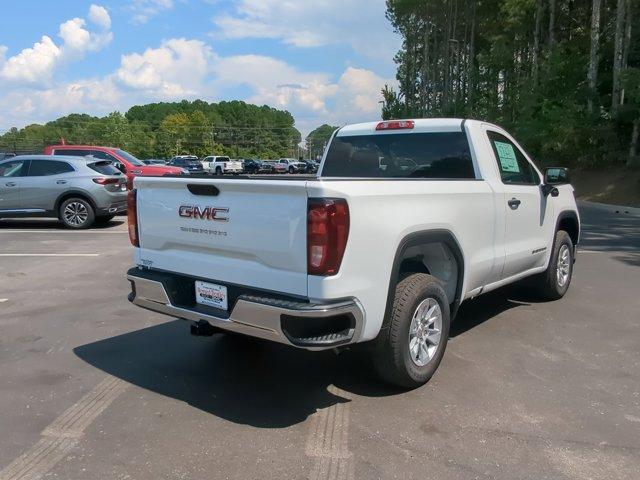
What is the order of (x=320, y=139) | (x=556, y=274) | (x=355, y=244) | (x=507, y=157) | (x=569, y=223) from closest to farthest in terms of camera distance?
1. (x=355, y=244)
2. (x=507, y=157)
3. (x=556, y=274)
4. (x=569, y=223)
5. (x=320, y=139)

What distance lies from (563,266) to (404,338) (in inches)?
149

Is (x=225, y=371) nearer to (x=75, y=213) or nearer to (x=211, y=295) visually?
(x=211, y=295)

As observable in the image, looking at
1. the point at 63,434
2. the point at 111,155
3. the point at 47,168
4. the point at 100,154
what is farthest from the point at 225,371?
the point at 100,154

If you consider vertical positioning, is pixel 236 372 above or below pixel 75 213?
below

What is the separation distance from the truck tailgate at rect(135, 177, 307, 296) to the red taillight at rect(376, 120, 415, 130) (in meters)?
2.24

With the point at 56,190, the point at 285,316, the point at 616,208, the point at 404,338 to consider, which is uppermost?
the point at 56,190

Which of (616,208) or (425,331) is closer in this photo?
(425,331)

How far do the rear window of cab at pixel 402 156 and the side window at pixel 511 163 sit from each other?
0.40m

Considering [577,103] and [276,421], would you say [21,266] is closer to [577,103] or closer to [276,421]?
[276,421]

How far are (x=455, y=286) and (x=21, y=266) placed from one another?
719 centimetres

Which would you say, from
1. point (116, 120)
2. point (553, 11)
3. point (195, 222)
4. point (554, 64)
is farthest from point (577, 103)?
point (116, 120)

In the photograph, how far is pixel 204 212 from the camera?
12.7 feet

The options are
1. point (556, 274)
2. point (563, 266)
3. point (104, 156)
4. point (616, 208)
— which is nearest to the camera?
point (556, 274)

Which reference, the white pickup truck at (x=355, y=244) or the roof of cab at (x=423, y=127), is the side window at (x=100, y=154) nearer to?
the roof of cab at (x=423, y=127)
